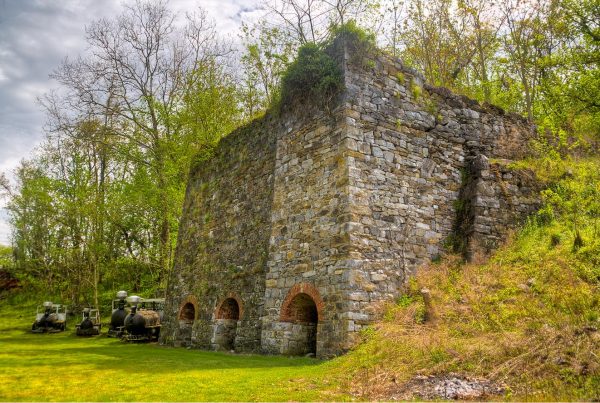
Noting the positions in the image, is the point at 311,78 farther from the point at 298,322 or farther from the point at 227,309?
the point at 227,309

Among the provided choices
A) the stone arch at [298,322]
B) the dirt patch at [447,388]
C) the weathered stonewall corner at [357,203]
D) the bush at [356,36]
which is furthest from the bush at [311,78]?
the dirt patch at [447,388]

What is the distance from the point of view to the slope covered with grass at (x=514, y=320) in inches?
222

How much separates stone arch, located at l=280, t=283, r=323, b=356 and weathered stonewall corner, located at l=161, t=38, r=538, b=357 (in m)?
0.03

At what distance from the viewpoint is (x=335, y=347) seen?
905 cm

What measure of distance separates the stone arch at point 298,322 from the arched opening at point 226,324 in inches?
126

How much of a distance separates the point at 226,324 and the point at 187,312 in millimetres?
2931

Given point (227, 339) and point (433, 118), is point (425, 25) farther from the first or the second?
point (227, 339)

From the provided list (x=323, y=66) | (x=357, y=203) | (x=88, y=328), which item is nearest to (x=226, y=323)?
(x=357, y=203)


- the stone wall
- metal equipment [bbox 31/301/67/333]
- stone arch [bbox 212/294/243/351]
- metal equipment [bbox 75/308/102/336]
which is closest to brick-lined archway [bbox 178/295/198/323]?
the stone wall

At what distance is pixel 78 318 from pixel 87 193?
741 cm

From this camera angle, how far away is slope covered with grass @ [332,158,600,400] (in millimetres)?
5637

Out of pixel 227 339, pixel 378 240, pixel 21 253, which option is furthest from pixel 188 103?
pixel 21 253

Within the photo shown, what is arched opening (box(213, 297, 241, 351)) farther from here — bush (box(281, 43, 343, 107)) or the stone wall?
bush (box(281, 43, 343, 107))

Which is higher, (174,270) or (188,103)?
(188,103)
